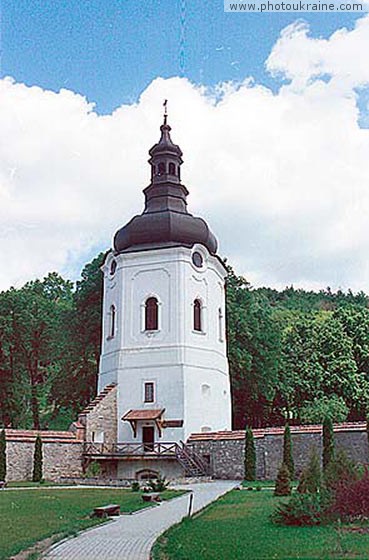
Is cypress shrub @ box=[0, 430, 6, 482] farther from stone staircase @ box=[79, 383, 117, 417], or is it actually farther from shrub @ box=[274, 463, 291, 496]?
shrub @ box=[274, 463, 291, 496]

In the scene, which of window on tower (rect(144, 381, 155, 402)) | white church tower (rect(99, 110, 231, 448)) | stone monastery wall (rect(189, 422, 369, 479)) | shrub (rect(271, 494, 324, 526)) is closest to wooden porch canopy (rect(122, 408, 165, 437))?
white church tower (rect(99, 110, 231, 448))

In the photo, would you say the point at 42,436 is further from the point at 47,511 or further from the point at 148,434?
the point at 47,511

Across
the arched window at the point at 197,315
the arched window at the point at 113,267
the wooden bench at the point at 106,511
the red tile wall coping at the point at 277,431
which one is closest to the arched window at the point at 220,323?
the arched window at the point at 197,315

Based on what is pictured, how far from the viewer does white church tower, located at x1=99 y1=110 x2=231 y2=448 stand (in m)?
31.0

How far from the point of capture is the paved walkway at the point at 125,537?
9.73m

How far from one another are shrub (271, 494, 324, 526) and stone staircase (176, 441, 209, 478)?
49.6ft

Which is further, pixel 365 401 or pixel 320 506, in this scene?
pixel 365 401

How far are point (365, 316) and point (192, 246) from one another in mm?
15708

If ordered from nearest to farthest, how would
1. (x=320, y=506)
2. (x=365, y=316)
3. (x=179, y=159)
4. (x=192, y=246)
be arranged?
(x=320, y=506) → (x=192, y=246) → (x=179, y=159) → (x=365, y=316)

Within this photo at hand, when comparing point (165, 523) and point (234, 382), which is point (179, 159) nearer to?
point (234, 382)

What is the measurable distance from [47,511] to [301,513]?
5619 mm

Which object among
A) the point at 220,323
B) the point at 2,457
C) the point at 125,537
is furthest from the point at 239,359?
the point at 125,537

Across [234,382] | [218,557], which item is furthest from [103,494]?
[234,382]

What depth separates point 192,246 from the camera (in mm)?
32906
